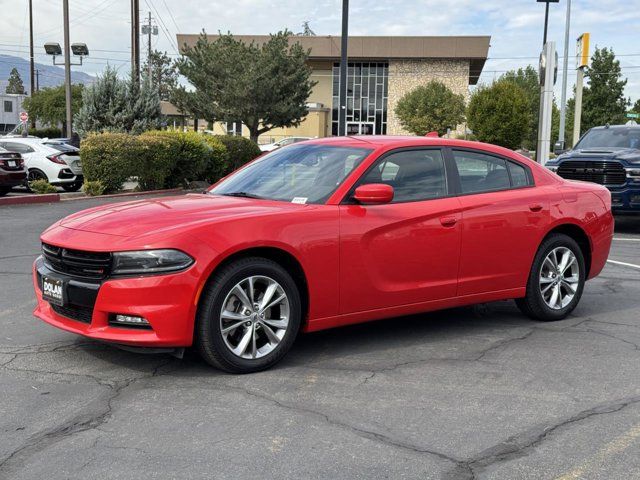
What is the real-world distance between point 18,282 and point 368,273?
179 inches

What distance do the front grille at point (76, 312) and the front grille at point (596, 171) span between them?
11340 millimetres

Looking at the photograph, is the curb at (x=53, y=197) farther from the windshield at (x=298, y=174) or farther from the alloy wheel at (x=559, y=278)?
the alloy wheel at (x=559, y=278)

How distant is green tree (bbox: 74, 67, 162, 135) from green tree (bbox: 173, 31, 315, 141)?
43.8 feet

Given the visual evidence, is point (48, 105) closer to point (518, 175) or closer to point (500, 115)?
point (500, 115)

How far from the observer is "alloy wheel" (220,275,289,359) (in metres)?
4.92

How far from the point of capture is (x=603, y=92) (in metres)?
49.6

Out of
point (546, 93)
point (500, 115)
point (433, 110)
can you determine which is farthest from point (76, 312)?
point (433, 110)

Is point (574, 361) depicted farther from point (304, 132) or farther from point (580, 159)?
point (304, 132)

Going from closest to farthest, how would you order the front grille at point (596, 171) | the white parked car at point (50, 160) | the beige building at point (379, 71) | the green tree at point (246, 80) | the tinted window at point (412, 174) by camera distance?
the tinted window at point (412, 174), the front grille at point (596, 171), the white parked car at point (50, 160), the green tree at point (246, 80), the beige building at point (379, 71)

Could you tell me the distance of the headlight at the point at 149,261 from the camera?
4672mm

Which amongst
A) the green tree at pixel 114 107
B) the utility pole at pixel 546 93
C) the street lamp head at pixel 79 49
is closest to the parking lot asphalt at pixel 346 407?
the utility pole at pixel 546 93

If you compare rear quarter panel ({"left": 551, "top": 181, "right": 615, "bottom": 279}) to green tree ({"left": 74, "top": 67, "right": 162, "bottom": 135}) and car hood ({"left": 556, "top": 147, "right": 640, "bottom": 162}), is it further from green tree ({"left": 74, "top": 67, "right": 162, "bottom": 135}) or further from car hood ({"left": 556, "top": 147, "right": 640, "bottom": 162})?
green tree ({"left": 74, "top": 67, "right": 162, "bottom": 135})

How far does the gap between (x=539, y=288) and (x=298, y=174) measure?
2.40 m

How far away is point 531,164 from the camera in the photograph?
6688mm
